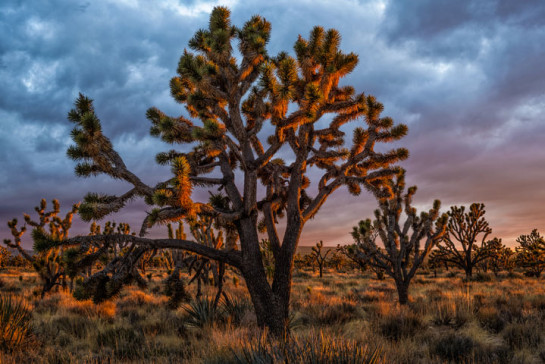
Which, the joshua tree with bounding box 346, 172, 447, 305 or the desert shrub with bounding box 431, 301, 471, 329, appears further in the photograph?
the joshua tree with bounding box 346, 172, 447, 305

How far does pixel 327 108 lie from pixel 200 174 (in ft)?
11.6

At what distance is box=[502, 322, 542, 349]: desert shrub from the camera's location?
6228 millimetres

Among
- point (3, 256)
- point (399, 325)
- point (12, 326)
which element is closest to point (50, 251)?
point (12, 326)

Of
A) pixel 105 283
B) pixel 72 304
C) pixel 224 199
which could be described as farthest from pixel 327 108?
pixel 72 304

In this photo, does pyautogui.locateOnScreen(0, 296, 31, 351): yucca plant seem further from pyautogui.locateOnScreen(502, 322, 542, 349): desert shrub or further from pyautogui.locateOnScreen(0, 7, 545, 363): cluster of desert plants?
pyautogui.locateOnScreen(502, 322, 542, 349): desert shrub

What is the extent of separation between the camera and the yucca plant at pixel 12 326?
563 centimetres

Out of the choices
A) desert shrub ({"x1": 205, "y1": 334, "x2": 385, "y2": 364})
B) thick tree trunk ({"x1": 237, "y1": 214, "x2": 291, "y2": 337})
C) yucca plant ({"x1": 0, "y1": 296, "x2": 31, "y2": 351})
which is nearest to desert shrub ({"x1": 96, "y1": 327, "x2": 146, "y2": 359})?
yucca plant ({"x1": 0, "y1": 296, "x2": 31, "y2": 351})

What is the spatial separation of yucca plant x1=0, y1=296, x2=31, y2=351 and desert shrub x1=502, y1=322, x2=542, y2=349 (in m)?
9.00

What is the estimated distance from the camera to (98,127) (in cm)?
617

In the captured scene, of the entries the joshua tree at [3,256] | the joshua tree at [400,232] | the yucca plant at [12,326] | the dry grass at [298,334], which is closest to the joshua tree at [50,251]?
the dry grass at [298,334]

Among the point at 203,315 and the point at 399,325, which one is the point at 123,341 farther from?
the point at 399,325

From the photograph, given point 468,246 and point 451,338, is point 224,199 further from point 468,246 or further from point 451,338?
point 468,246

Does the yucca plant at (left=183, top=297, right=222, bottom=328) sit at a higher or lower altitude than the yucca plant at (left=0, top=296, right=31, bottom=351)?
lower

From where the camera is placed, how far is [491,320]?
322 inches
